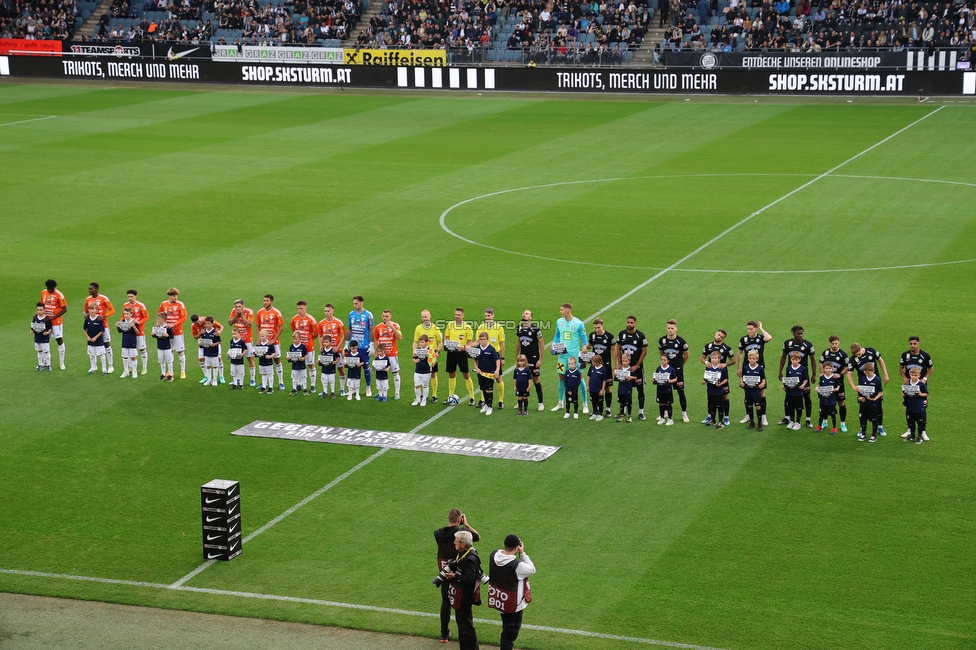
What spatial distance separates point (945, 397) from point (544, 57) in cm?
4211

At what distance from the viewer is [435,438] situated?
19.5 metres

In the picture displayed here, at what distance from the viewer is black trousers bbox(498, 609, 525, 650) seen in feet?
42.1

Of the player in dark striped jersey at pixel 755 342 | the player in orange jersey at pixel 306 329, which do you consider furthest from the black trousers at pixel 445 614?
the player in orange jersey at pixel 306 329

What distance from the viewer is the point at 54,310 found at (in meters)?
22.9

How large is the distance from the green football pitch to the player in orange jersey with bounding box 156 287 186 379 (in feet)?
2.38

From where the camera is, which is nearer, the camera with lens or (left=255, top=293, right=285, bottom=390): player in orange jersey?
the camera with lens

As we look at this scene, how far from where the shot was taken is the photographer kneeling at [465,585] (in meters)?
12.9

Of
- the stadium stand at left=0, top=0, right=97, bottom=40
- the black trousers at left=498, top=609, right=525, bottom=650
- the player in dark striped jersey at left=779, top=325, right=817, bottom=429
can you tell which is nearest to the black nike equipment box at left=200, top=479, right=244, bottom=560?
the black trousers at left=498, top=609, right=525, bottom=650

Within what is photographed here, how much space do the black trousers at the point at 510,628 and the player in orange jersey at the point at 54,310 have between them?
1293 cm

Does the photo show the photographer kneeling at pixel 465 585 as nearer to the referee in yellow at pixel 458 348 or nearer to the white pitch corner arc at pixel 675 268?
the referee in yellow at pixel 458 348

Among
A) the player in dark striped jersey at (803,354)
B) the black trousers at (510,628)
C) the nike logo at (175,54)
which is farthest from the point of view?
the nike logo at (175,54)

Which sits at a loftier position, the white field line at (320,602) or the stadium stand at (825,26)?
the stadium stand at (825,26)

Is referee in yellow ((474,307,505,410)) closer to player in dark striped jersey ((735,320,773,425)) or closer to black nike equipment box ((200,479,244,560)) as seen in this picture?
player in dark striped jersey ((735,320,773,425))

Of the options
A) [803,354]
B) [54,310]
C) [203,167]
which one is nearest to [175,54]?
[203,167]
